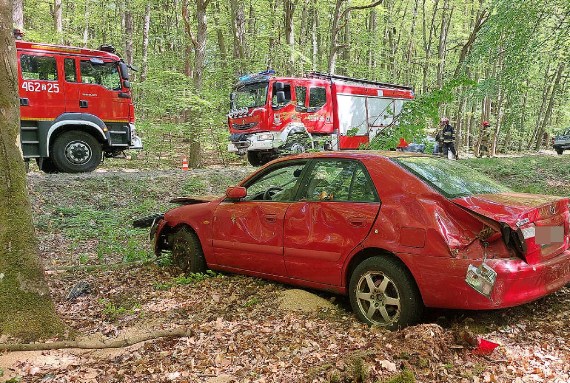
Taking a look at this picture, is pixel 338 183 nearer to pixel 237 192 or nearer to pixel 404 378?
pixel 237 192

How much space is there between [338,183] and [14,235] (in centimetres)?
279

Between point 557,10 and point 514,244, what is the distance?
31.6 feet

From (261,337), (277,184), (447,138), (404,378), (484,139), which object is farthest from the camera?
(484,139)

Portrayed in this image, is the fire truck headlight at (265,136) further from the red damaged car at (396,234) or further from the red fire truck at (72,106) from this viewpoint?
Result: the red damaged car at (396,234)

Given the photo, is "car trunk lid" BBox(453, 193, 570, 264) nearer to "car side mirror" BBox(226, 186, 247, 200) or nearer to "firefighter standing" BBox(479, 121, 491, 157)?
"car side mirror" BBox(226, 186, 247, 200)

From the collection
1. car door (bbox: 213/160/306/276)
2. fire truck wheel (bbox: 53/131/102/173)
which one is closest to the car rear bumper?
car door (bbox: 213/160/306/276)

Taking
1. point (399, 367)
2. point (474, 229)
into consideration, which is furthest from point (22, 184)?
point (474, 229)

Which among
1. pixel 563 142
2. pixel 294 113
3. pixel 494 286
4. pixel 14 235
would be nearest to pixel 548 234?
pixel 494 286

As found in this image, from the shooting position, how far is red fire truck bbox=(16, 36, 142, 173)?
1064 cm

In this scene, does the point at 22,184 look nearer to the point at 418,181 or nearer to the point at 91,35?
the point at 418,181

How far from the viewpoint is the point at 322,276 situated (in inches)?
163

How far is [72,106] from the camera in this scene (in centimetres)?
1115

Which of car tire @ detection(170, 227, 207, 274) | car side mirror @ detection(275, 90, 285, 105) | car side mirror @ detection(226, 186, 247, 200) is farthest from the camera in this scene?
car side mirror @ detection(275, 90, 285, 105)

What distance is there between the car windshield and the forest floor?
1.04 m
